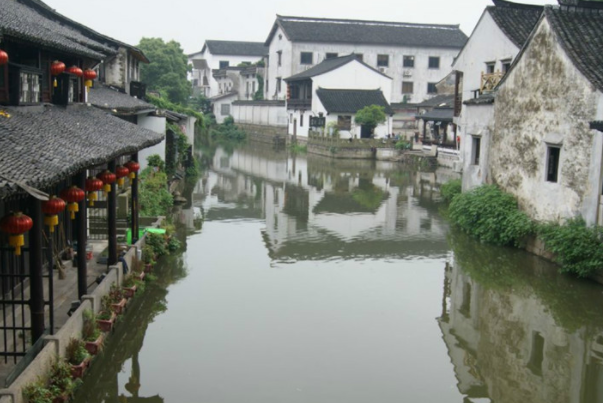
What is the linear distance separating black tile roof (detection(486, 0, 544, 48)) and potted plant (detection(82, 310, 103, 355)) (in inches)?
798

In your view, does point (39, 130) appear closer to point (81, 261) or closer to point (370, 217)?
point (81, 261)

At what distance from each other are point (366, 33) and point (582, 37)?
49.5 metres

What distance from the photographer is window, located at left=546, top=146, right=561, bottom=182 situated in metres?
18.0

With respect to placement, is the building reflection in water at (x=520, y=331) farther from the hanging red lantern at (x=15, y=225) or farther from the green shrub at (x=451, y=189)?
the green shrub at (x=451, y=189)

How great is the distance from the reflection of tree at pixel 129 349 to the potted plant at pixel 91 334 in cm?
36

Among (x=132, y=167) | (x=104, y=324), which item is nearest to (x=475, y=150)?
(x=132, y=167)

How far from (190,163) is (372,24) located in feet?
127

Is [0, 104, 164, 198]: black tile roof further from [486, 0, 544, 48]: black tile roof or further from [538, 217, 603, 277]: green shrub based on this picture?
[486, 0, 544, 48]: black tile roof

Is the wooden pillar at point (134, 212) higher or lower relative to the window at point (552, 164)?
lower

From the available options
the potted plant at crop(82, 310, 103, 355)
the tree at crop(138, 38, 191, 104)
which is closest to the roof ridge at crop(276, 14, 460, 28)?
the tree at crop(138, 38, 191, 104)

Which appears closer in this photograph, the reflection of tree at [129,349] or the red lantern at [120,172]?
the reflection of tree at [129,349]

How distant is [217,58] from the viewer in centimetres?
8812

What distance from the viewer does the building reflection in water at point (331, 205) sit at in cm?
2025

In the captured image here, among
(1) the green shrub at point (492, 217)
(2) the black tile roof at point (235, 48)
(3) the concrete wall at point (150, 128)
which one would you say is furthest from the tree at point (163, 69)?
(1) the green shrub at point (492, 217)
